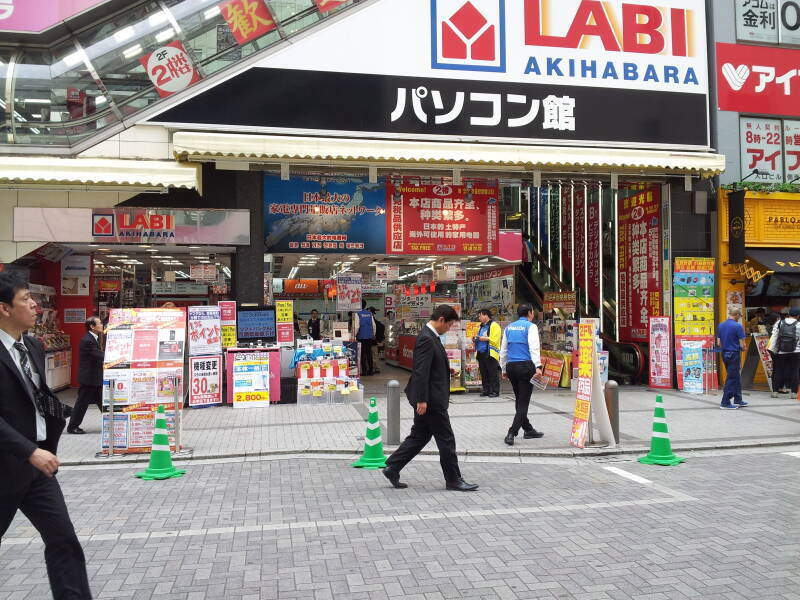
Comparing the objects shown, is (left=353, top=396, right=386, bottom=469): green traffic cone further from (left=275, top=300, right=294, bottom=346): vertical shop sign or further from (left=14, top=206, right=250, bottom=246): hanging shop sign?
(left=14, top=206, right=250, bottom=246): hanging shop sign

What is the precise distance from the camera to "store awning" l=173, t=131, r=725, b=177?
1099 cm

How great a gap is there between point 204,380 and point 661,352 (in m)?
9.48

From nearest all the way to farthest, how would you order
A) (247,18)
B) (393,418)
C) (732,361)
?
(393,418) → (732,361) → (247,18)

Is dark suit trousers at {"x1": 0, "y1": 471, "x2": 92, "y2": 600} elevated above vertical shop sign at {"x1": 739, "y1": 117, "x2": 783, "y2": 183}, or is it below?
below

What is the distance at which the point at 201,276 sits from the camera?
13477mm

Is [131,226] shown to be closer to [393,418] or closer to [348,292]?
[348,292]

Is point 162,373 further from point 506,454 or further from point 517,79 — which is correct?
point 517,79

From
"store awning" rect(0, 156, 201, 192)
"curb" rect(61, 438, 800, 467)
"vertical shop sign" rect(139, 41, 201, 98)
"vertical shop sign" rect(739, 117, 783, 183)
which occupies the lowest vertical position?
"curb" rect(61, 438, 800, 467)

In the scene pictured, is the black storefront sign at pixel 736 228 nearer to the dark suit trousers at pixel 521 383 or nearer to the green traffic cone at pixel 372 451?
the dark suit trousers at pixel 521 383

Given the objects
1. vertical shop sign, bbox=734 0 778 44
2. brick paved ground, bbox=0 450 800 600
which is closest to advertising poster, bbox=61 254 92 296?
brick paved ground, bbox=0 450 800 600

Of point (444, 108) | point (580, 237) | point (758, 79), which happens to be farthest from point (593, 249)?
point (444, 108)

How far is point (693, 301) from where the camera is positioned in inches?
527

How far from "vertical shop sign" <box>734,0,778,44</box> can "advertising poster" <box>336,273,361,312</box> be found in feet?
34.7

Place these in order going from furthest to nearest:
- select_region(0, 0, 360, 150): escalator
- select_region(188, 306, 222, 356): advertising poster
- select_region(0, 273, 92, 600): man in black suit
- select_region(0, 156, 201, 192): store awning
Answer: select_region(0, 0, 360, 150): escalator
select_region(188, 306, 222, 356): advertising poster
select_region(0, 156, 201, 192): store awning
select_region(0, 273, 92, 600): man in black suit
